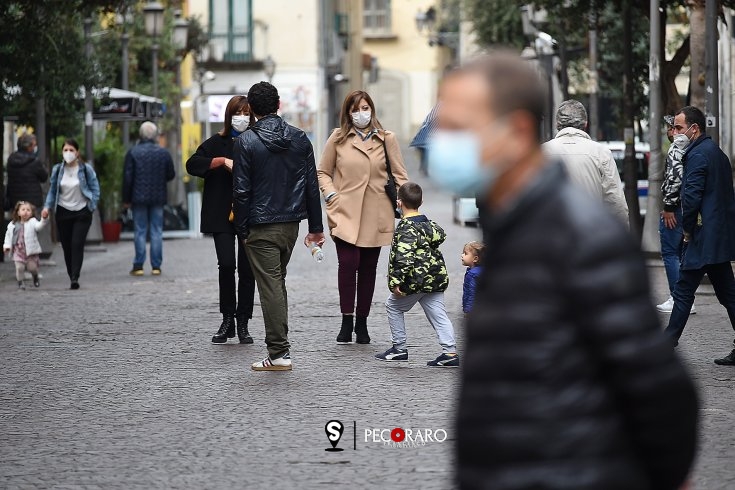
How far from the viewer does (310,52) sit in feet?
184

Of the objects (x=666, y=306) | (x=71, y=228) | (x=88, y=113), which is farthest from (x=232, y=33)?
(x=666, y=306)

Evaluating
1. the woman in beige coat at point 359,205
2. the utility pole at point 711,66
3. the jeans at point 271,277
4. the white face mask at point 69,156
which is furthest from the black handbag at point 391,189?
the white face mask at point 69,156

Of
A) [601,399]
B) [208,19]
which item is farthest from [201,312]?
[208,19]

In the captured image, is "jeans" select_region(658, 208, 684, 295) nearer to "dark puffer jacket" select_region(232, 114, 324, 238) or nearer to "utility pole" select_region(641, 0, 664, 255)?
"dark puffer jacket" select_region(232, 114, 324, 238)

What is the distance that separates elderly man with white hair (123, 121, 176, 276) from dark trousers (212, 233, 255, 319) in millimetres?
7698

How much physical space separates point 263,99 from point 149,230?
9.67 metres

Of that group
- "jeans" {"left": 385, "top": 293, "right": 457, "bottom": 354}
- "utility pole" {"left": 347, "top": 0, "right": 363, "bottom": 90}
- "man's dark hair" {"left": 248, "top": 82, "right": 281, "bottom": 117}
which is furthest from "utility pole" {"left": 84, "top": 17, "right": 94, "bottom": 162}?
"utility pole" {"left": 347, "top": 0, "right": 363, "bottom": 90}

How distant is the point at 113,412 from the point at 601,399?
19.0 ft

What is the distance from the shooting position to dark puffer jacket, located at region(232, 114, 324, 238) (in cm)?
955

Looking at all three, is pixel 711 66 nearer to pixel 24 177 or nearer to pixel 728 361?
pixel 728 361

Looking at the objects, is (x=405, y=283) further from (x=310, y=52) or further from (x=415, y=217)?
(x=310, y=52)

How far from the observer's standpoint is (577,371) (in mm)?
2822

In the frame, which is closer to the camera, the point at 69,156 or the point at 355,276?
the point at 355,276

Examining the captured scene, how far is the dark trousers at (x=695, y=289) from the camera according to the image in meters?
10.0
